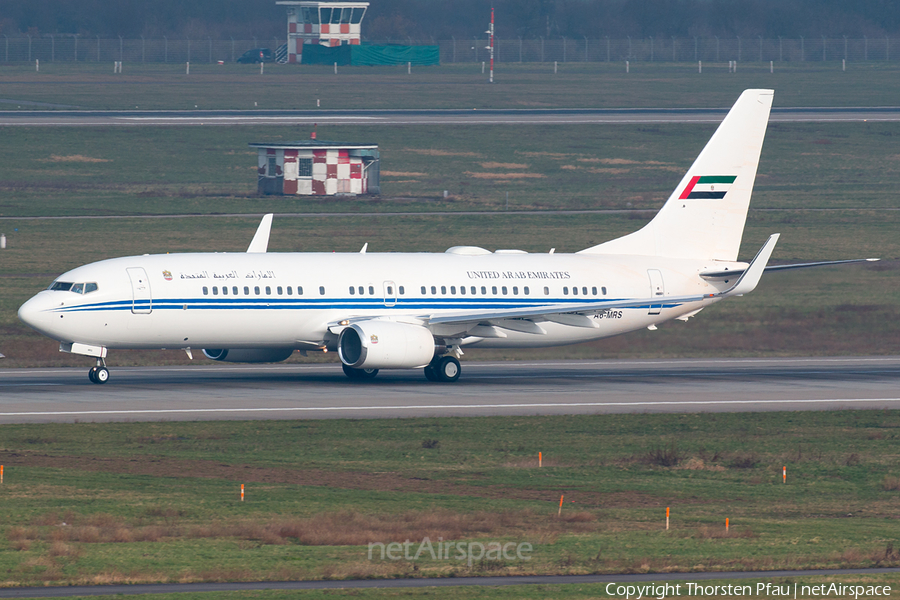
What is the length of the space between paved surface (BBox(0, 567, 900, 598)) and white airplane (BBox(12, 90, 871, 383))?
25.9m

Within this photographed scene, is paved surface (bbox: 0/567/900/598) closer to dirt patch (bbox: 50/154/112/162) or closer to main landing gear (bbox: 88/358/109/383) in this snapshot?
main landing gear (bbox: 88/358/109/383)

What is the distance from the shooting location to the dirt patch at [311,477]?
3172 centimetres

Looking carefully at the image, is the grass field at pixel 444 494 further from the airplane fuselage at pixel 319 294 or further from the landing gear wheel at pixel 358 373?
the landing gear wheel at pixel 358 373

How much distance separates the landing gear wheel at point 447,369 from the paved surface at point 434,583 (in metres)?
29.1

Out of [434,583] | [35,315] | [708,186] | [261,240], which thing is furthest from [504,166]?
[434,583]

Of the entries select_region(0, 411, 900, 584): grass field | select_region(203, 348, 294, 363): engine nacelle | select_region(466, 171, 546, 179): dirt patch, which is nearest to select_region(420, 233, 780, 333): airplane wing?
select_region(203, 348, 294, 363): engine nacelle

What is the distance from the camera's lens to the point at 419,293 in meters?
52.2

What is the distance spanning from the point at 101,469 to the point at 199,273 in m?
16.5

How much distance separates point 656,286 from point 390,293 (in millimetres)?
10945

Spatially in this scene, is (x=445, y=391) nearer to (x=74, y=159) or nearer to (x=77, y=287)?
(x=77, y=287)

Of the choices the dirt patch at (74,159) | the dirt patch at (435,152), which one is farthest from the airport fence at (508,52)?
the dirt patch at (435,152)

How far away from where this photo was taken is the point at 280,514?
93.5ft

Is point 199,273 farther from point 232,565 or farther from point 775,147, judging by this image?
point 775,147

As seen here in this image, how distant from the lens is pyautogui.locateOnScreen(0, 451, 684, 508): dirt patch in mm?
31719
